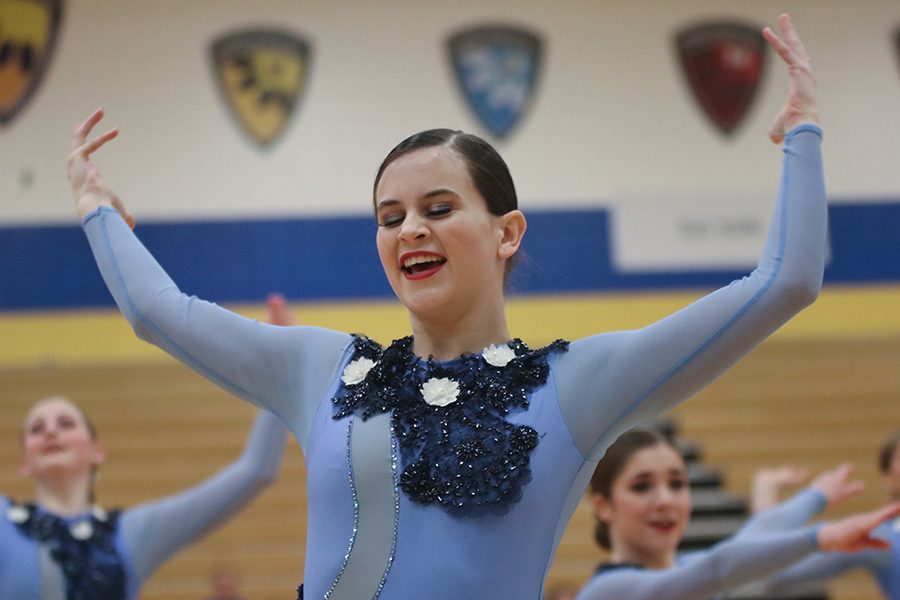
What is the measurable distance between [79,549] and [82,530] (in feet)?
0.26

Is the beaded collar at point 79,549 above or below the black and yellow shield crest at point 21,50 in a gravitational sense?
below

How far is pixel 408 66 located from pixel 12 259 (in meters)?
3.10

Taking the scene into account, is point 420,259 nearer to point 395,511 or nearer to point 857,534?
point 395,511

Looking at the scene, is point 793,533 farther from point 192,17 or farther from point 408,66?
point 192,17

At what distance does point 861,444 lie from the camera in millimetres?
8586

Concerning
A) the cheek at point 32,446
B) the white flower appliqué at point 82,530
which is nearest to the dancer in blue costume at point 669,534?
the white flower appliqué at point 82,530

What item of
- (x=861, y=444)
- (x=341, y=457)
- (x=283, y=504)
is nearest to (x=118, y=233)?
(x=341, y=457)

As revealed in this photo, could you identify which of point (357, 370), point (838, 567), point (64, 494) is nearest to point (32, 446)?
point (64, 494)

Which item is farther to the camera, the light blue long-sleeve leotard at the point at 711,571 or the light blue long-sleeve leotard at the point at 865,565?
the light blue long-sleeve leotard at the point at 865,565

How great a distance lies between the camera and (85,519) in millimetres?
3686

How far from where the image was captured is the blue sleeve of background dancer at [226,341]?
191cm

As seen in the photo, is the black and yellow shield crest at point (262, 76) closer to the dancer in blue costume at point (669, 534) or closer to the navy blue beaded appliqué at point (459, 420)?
the dancer in blue costume at point (669, 534)

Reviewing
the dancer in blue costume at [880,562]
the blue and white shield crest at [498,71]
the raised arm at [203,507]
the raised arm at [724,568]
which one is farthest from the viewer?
the blue and white shield crest at [498,71]

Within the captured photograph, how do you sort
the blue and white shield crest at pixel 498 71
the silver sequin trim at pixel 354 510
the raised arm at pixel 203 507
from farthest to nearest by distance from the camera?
the blue and white shield crest at pixel 498 71
the raised arm at pixel 203 507
the silver sequin trim at pixel 354 510
